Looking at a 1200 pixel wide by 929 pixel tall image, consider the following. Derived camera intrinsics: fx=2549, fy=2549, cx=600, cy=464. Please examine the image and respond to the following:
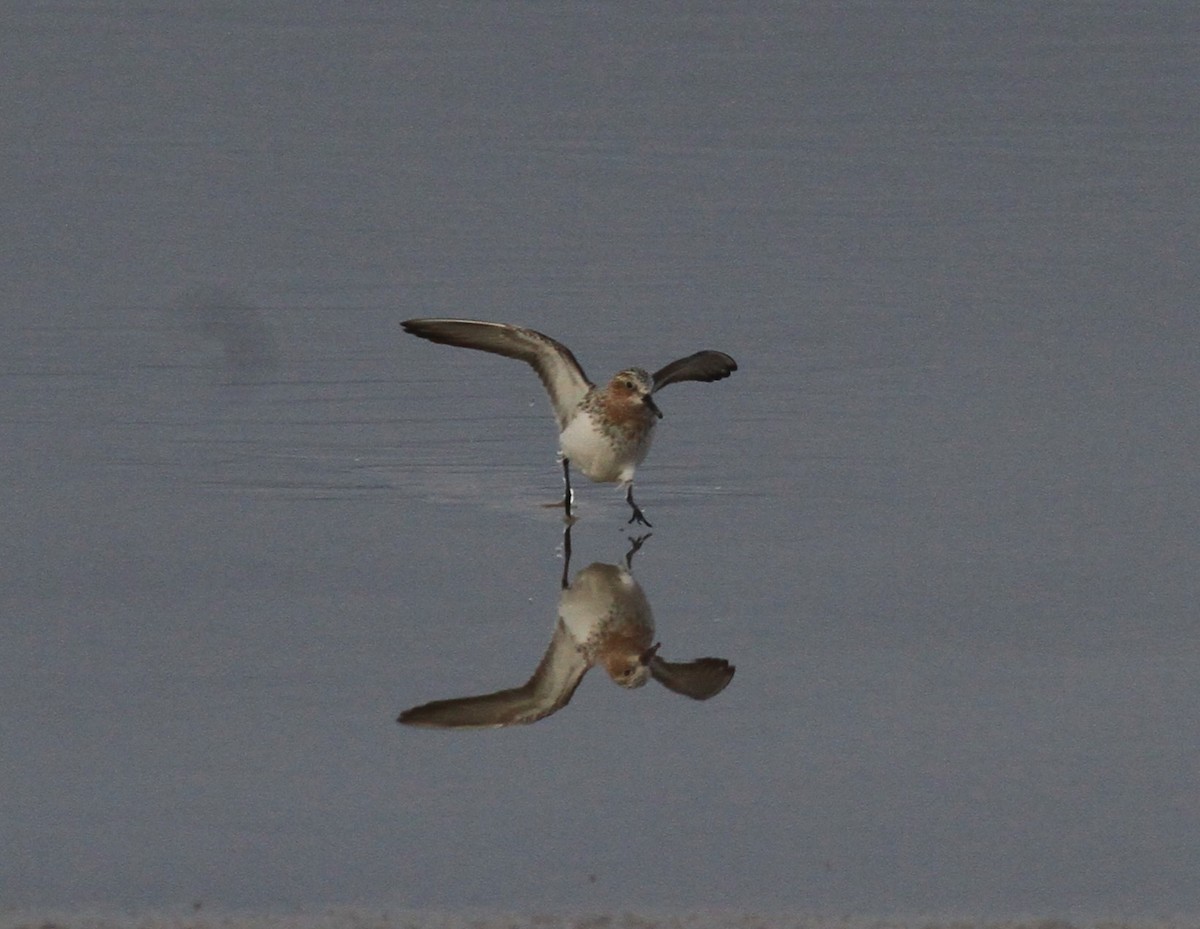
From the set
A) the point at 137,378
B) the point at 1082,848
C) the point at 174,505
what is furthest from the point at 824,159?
the point at 1082,848

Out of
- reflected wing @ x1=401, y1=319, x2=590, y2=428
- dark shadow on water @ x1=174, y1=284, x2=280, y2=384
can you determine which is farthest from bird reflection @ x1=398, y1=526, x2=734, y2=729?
dark shadow on water @ x1=174, y1=284, x2=280, y2=384

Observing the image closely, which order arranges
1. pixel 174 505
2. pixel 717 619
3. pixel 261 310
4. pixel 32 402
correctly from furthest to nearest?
pixel 261 310 → pixel 32 402 → pixel 174 505 → pixel 717 619

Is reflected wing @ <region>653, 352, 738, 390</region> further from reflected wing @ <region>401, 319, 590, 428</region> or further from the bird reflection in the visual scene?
the bird reflection

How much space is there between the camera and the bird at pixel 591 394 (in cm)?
1030

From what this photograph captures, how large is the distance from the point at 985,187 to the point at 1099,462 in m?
6.11

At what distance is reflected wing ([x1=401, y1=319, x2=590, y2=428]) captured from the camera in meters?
10.6

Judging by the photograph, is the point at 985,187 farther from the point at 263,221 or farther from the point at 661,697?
the point at 661,697

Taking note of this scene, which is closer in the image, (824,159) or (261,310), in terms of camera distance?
(261,310)

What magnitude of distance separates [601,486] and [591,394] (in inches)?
33.5

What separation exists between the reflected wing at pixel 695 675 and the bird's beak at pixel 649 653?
0.02 meters

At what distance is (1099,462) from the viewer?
10.8 meters

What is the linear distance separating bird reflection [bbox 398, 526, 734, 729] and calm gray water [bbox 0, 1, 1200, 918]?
0.09 meters

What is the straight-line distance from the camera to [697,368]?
10.9 meters

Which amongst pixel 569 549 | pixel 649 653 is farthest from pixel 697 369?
pixel 649 653
